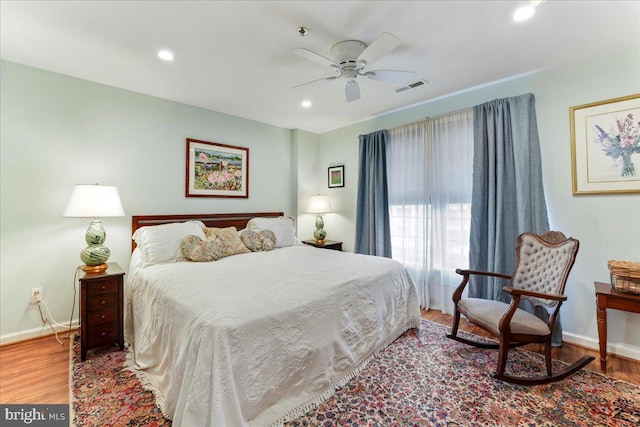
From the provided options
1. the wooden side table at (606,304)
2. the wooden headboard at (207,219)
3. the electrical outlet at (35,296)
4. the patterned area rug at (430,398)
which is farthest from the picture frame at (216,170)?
the wooden side table at (606,304)

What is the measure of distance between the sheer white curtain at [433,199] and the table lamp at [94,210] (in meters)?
3.34

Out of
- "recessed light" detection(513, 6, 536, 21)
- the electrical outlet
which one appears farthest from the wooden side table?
the electrical outlet

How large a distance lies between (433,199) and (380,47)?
2.11 m

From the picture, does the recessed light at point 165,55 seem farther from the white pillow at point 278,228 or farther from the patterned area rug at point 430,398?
the patterned area rug at point 430,398

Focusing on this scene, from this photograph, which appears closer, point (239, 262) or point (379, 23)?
point (379, 23)

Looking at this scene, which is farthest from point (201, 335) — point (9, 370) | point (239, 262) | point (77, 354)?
point (9, 370)

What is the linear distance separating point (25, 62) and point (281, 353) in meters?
3.52

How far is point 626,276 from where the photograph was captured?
2066 mm

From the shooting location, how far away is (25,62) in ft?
8.28

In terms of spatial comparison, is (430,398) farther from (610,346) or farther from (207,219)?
(207,219)

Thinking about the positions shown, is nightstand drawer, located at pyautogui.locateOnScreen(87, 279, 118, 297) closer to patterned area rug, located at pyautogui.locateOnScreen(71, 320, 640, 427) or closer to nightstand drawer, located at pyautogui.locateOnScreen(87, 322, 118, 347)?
nightstand drawer, located at pyautogui.locateOnScreen(87, 322, 118, 347)

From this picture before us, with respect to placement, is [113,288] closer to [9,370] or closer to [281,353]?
[9,370]

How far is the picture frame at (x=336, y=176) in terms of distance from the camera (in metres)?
4.62

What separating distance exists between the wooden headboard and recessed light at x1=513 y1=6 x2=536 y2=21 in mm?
3584
